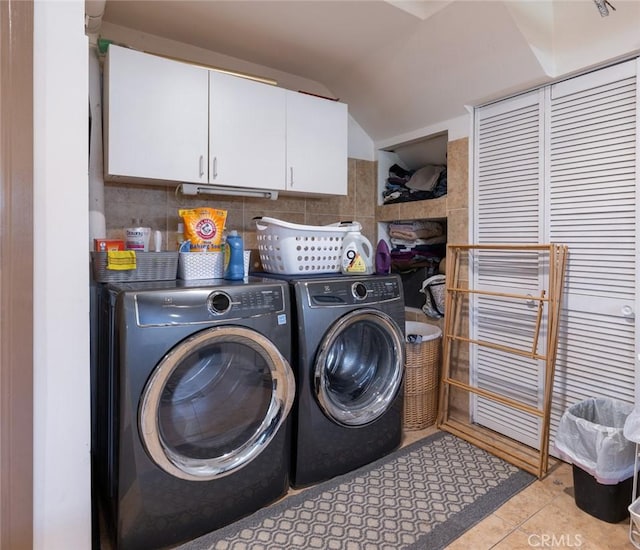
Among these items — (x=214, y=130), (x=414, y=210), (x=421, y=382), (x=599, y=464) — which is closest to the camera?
(x=599, y=464)

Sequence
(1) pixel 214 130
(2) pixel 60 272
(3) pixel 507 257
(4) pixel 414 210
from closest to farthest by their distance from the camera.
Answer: (2) pixel 60 272
(1) pixel 214 130
(3) pixel 507 257
(4) pixel 414 210

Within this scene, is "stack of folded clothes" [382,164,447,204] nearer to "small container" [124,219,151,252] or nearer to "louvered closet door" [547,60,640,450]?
"louvered closet door" [547,60,640,450]

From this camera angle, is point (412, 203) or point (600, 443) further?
point (412, 203)

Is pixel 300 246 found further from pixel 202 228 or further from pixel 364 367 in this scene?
pixel 364 367

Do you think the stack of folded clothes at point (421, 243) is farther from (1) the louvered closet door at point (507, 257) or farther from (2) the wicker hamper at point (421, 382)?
(2) the wicker hamper at point (421, 382)

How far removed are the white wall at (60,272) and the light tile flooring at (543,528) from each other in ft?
4.58

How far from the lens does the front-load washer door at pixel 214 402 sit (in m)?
1.49

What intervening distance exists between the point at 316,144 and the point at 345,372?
1.33 metres

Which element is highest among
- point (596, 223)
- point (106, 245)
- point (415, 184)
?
point (415, 184)

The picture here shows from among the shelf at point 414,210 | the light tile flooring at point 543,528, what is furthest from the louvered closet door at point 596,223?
the shelf at point 414,210

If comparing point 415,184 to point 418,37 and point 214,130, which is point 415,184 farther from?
point 214,130

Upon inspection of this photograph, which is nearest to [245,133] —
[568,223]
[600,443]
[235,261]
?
[235,261]

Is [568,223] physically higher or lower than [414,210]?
lower

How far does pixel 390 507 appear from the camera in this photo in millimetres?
1799
